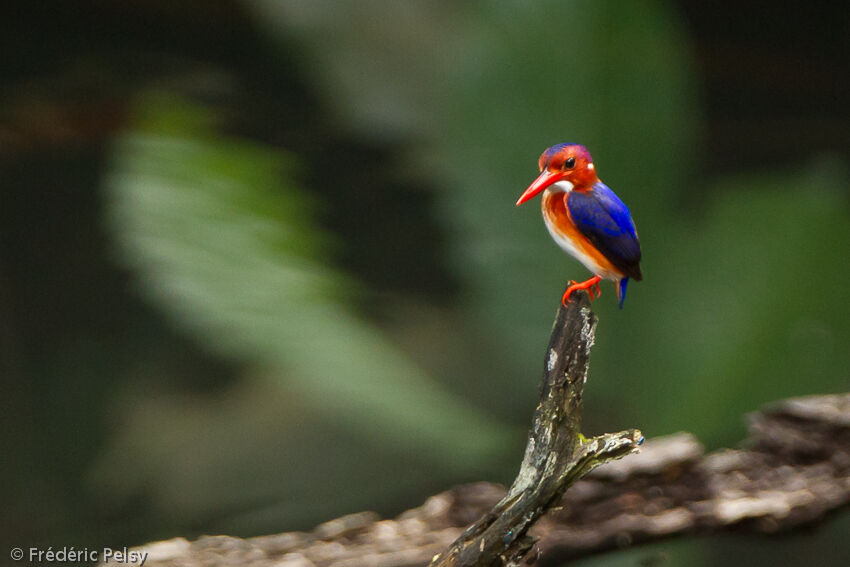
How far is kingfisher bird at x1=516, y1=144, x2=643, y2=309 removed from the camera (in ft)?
1.42

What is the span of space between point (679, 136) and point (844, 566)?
629 millimetres

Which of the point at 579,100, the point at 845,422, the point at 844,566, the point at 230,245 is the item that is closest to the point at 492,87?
the point at 579,100

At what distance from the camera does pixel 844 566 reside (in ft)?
3.63

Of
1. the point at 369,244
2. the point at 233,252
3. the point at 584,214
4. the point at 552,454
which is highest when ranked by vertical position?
the point at 369,244

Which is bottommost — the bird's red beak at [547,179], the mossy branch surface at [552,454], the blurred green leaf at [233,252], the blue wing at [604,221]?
the mossy branch surface at [552,454]

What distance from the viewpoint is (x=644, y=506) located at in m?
0.65

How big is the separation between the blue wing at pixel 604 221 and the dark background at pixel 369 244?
42 centimetres

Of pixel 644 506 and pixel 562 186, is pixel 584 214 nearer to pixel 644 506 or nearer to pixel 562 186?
pixel 562 186

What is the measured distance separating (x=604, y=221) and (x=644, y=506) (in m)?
0.30

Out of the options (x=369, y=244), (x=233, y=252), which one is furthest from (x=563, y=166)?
(x=369, y=244)

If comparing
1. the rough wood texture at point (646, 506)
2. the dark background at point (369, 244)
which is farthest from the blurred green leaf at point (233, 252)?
the rough wood texture at point (646, 506)

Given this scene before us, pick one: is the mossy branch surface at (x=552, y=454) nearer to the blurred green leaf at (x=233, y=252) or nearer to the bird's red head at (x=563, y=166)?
the bird's red head at (x=563, y=166)

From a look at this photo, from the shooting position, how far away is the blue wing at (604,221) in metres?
0.44

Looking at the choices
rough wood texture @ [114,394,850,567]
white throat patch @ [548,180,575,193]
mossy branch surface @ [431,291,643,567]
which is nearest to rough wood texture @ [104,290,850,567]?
rough wood texture @ [114,394,850,567]
